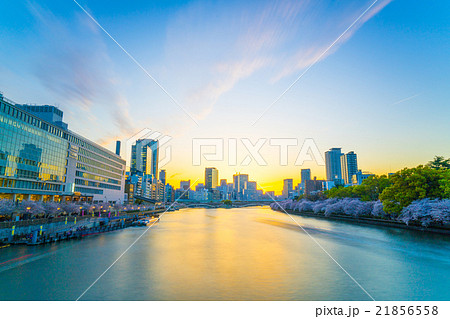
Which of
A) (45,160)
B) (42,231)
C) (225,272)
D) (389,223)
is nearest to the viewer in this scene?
(225,272)

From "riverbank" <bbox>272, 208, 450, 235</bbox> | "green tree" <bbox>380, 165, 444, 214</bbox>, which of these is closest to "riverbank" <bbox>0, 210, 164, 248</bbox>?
"green tree" <bbox>380, 165, 444, 214</bbox>

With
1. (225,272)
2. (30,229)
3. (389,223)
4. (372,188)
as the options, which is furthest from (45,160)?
(372,188)

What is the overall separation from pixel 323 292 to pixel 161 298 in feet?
38.4

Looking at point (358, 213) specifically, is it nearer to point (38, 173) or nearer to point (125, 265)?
point (125, 265)

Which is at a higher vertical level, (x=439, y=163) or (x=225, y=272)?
(x=439, y=163)

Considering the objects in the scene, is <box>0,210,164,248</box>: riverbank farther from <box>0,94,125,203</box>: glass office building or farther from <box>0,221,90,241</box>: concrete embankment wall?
<box>0,94,125,203</box>: glass office building

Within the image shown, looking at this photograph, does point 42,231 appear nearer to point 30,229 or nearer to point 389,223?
point 30,229

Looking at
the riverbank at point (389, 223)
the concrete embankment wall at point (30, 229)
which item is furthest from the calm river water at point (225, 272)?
the riverbank at point (389, 223)

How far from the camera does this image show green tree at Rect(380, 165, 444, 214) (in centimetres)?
5151

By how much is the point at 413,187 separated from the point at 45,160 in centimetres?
9593

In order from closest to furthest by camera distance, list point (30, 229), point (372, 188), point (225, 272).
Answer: point (225, 272), point (30, 229), point (372, 188)

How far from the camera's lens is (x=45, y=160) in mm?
74125

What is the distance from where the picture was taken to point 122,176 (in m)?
136

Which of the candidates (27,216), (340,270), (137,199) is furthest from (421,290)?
(137,199)
